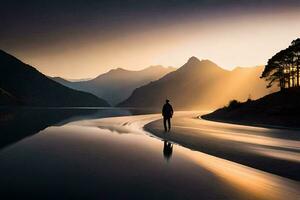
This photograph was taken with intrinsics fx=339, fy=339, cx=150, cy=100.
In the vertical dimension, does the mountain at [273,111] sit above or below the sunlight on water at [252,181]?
above

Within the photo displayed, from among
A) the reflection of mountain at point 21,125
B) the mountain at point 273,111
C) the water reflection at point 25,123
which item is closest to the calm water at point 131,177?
the water reflection at point 25,123

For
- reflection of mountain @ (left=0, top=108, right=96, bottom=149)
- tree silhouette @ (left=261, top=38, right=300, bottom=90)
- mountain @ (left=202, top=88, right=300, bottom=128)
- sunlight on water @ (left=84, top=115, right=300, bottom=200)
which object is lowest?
sunlight on water @ (left=84, top=115, right=300, bottom=200)

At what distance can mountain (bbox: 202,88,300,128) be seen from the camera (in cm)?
3819

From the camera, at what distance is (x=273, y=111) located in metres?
42.2

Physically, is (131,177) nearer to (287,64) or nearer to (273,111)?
(273,111)

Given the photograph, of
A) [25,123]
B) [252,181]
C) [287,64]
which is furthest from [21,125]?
[287,64]

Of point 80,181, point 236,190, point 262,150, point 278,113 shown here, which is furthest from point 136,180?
point 278,113

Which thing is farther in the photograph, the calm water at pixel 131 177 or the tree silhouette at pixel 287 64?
the tree silhouette at pixel 287 64

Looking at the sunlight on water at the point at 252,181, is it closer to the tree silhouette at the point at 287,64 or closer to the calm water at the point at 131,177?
the calm water at the point at 131,177

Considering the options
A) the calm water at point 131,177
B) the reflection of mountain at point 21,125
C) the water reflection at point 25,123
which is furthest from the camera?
the water reflection at point 25,123

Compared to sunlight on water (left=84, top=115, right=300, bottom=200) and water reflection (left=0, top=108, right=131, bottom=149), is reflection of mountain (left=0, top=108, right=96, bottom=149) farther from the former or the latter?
sunlight on water (left=84, top=115, right=300, bottom=200)

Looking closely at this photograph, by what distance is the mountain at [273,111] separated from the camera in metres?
38.2

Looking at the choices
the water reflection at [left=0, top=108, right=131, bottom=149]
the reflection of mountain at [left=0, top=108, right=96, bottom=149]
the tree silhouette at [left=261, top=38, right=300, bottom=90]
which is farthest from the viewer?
the tree silhouette at [left=261, top=38, right=300, bottom=90]

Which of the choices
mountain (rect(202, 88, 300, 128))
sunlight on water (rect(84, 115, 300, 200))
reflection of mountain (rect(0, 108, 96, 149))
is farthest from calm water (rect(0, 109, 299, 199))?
mountain (rect(202, 88, 300, 128))
